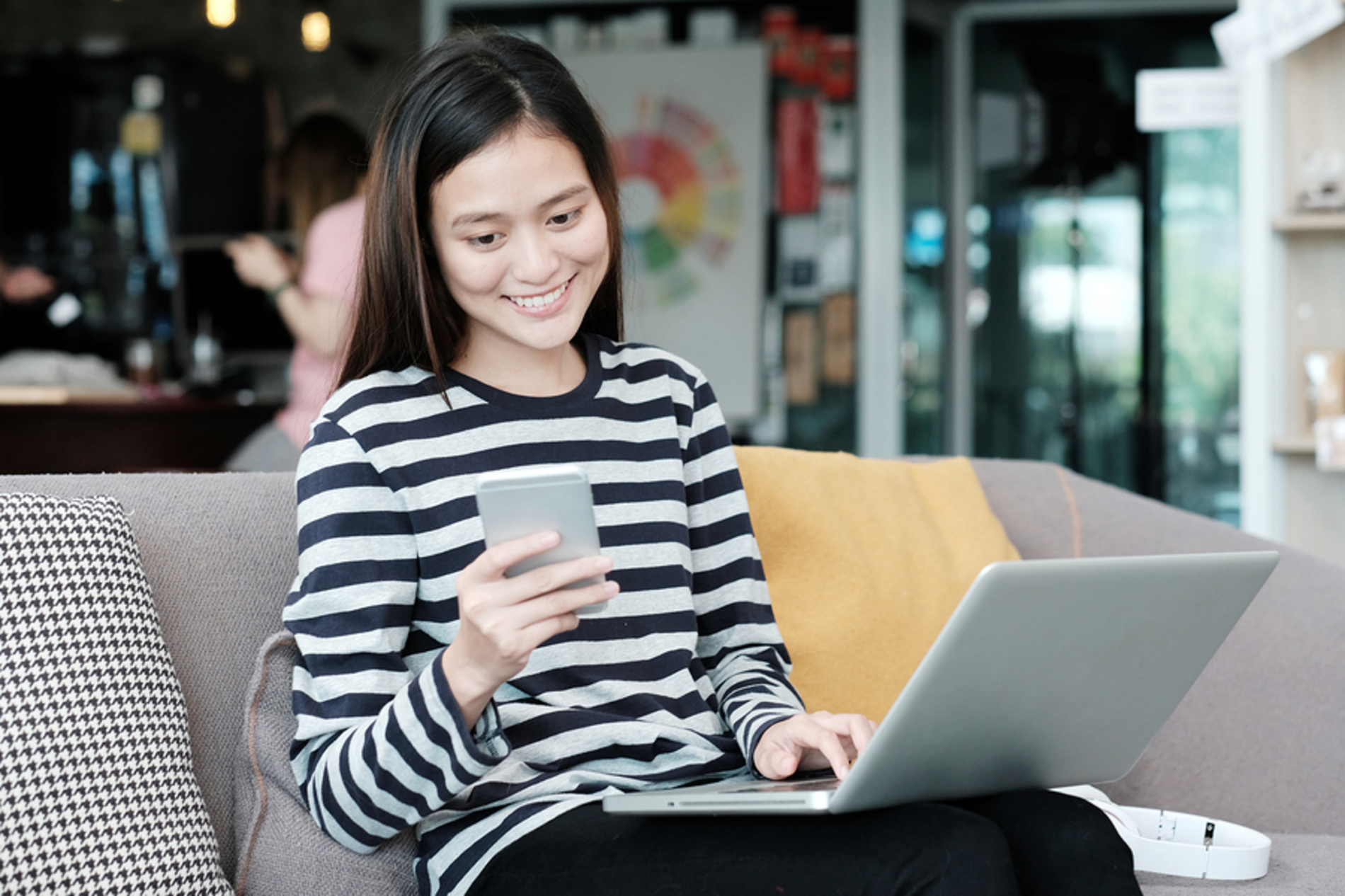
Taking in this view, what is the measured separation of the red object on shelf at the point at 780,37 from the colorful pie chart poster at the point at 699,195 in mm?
47

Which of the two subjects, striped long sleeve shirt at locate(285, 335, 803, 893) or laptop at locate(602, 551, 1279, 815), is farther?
striped long sleeve shirt at locate(285, 335, 803, 893)

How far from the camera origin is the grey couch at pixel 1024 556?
1206 mm

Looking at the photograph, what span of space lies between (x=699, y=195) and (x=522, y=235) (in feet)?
11.7

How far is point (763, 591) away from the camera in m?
1.33

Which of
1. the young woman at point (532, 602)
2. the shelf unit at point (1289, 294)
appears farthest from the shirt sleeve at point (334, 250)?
the shelf unit at point (1289, 294)

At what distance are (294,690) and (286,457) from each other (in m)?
1.90

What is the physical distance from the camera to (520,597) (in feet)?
2.90

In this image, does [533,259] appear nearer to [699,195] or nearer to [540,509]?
[540,509]

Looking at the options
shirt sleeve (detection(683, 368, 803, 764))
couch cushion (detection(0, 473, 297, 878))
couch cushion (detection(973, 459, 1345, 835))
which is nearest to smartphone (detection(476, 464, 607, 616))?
shirt sleeve (detection(683, 368, 803, 764))

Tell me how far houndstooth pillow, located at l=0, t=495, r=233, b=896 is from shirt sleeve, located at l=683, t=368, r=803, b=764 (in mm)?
480

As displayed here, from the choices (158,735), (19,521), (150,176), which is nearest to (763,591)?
(158,735)

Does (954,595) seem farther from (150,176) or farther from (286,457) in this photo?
(150,176)

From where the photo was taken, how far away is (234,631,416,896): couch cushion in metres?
1.16

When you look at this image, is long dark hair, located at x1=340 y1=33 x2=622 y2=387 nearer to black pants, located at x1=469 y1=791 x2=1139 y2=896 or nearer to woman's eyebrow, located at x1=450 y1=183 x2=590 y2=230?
woman's eyebrow, located at x1=450 y1=183 x2=590 y2=230
